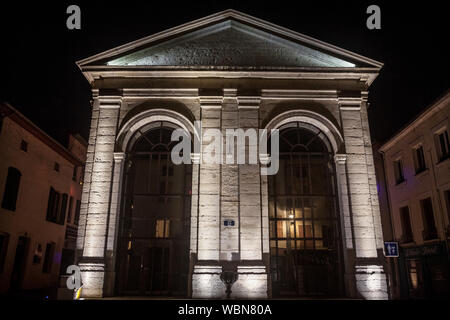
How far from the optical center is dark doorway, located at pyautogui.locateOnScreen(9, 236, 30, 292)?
17.1m

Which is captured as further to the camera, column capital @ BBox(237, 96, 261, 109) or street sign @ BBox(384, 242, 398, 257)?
column capital @ BBox(237, 96, 261, 109)

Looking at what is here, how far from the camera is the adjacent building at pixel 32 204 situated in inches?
640

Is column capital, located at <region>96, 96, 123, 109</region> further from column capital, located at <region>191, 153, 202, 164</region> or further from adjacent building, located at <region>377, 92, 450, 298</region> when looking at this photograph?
adjacent building, located at <region>377, 92, 450, 298</region>

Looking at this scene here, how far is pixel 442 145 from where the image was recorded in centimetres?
1652

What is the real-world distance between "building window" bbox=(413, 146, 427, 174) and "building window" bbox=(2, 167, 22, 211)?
68.0ft

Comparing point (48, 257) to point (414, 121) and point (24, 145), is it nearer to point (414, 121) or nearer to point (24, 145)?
point (24, 145)

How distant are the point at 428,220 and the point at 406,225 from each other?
2.32 m

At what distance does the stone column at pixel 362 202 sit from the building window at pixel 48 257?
17363 millimetres

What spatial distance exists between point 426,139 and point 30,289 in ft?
72.3

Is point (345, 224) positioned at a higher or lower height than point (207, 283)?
higher

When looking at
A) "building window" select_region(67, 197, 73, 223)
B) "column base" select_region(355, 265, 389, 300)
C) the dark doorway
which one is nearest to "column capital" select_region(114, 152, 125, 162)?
the dark doorway

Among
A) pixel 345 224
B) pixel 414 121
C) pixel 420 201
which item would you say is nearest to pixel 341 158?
pixel 345 224

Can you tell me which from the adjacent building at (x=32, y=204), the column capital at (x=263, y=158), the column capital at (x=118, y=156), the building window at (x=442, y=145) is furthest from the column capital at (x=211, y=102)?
the building window at (x=442, y=145)
